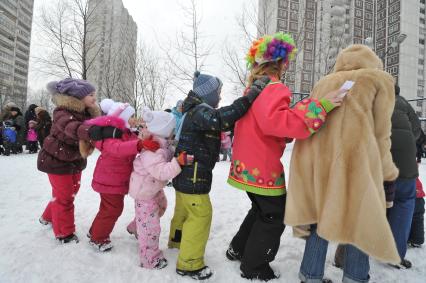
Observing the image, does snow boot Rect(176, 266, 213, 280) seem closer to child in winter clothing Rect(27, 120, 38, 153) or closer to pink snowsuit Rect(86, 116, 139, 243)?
pink snowsuit Rect(86, 116, 139, 243)

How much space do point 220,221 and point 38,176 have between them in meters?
5.20

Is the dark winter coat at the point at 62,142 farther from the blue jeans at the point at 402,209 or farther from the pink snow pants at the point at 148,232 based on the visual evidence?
the blue jeans at the point at 402,209

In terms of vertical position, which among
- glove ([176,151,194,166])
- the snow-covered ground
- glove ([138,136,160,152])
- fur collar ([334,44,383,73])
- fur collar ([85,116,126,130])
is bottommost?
the snow-covered ground

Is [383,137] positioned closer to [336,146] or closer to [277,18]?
[336,146]

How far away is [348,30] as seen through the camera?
50.5 m

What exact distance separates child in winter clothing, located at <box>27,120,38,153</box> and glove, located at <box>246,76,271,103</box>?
1156 centimetres

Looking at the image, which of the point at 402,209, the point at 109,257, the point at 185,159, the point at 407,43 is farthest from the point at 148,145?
the point at 407,43

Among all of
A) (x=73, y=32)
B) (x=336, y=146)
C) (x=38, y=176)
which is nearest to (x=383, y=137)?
(x=336, y=146)

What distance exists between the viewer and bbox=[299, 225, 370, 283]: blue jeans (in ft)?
6.97

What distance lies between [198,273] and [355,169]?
1.52 meters

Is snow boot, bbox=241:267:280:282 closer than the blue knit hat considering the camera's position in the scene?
Yes

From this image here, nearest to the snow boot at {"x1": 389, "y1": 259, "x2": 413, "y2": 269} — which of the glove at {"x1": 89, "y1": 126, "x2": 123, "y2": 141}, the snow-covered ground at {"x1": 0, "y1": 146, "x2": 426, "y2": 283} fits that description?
the snow-covered ground at {"x1": 0, "y1": 146, "x2": 426, "y2": 283}

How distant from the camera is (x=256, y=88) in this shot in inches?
86.9

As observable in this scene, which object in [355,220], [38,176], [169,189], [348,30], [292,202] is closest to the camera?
[355,220]
